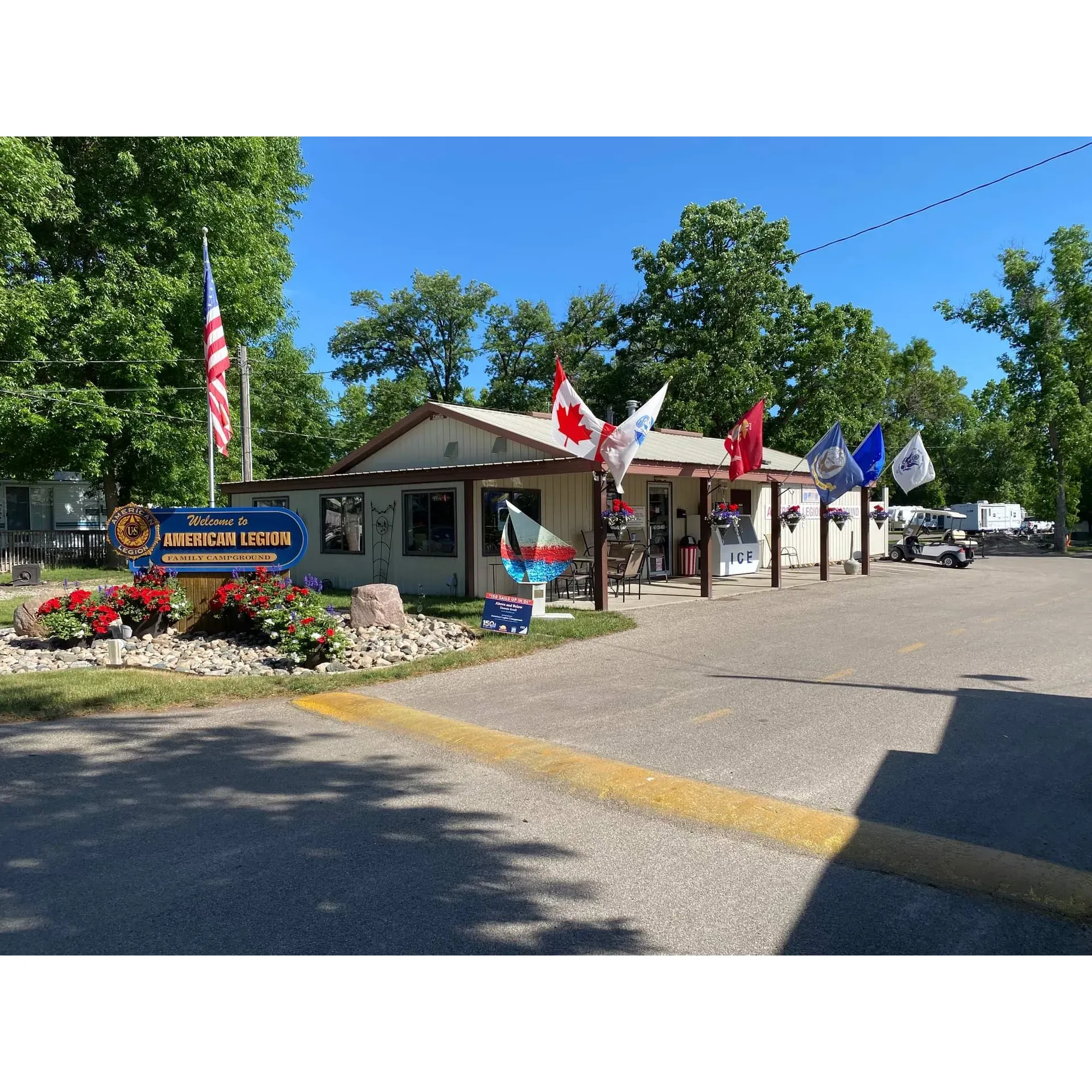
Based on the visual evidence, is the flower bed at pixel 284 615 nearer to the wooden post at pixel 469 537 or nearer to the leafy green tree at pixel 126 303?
the wooden post at pixel 469 537

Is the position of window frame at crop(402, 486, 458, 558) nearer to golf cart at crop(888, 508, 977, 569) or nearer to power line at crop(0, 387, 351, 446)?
power line at crop(0, 387, 351, 446)

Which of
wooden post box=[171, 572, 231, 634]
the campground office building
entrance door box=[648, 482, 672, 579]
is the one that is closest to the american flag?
wooden post box=[171, 572, 231, 634]

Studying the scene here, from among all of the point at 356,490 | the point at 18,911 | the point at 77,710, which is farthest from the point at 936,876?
the point at 356,490

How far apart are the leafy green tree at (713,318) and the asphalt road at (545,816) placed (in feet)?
75.8

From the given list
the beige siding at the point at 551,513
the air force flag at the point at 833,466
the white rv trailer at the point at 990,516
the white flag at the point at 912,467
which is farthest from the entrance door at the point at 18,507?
the white rv trailer at the point at 990,516

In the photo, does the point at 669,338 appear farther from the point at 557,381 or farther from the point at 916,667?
the point at 916,667

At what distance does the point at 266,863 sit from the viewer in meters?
3.93

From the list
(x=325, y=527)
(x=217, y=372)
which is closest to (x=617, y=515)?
(x=217, y=372)

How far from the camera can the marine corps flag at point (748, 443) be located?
543 inches

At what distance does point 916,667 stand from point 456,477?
8.12 metres

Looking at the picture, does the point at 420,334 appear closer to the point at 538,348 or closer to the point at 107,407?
the point at 538,348

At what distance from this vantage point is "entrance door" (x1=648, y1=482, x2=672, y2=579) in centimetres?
1792

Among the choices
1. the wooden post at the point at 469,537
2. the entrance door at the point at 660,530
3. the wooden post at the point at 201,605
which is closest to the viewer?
the wooden post at the point at 201,605

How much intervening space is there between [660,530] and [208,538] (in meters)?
10.2
